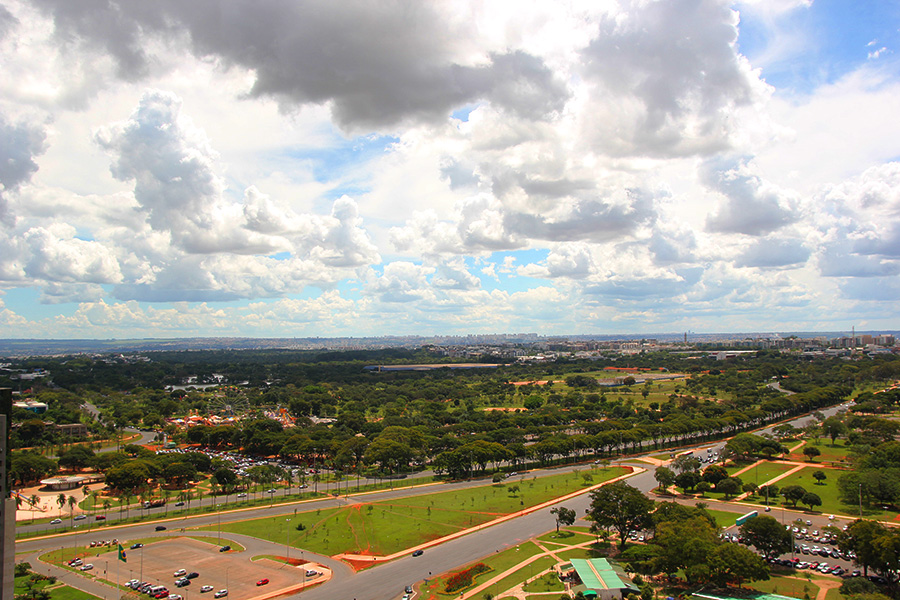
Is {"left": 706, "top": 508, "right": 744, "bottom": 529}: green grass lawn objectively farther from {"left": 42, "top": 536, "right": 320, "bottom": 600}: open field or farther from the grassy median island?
{"left": 42, "top": 536, "right": 320, "bottom": 600}: open field

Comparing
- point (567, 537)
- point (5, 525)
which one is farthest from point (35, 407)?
point (567, 537)

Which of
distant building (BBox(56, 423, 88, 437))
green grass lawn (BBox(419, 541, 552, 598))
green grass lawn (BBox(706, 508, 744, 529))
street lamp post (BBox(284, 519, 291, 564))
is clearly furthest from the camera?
distant building (BBox(56, 423, 88, 437))

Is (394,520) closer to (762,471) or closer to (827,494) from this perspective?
(827,494)

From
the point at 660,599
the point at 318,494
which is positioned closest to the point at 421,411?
the point at 318,494

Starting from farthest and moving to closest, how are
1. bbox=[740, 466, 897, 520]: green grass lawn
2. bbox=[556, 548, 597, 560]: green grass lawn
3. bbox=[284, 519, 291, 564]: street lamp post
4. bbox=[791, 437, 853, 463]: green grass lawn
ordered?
bbox=[791, 437, 853, 463]: green grass lawn → bbox=[740, 466, 897, 520]: green grass lawn → bbox=[284, 519, 291, 564]: street lamp post → bbox=[556, 548, 597, 560]: green grass lawn

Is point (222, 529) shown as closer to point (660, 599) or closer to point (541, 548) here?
point (541, 548)

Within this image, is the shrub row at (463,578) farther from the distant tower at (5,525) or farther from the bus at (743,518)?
the distant tower at (5,525)

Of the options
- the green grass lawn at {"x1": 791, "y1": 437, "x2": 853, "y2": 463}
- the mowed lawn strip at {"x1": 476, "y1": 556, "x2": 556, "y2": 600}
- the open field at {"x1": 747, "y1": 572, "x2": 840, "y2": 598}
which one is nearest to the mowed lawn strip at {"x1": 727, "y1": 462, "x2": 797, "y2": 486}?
the green grass lawn at {"x1": 791, "y1": 437, "x2": 853, "y2": 463}
